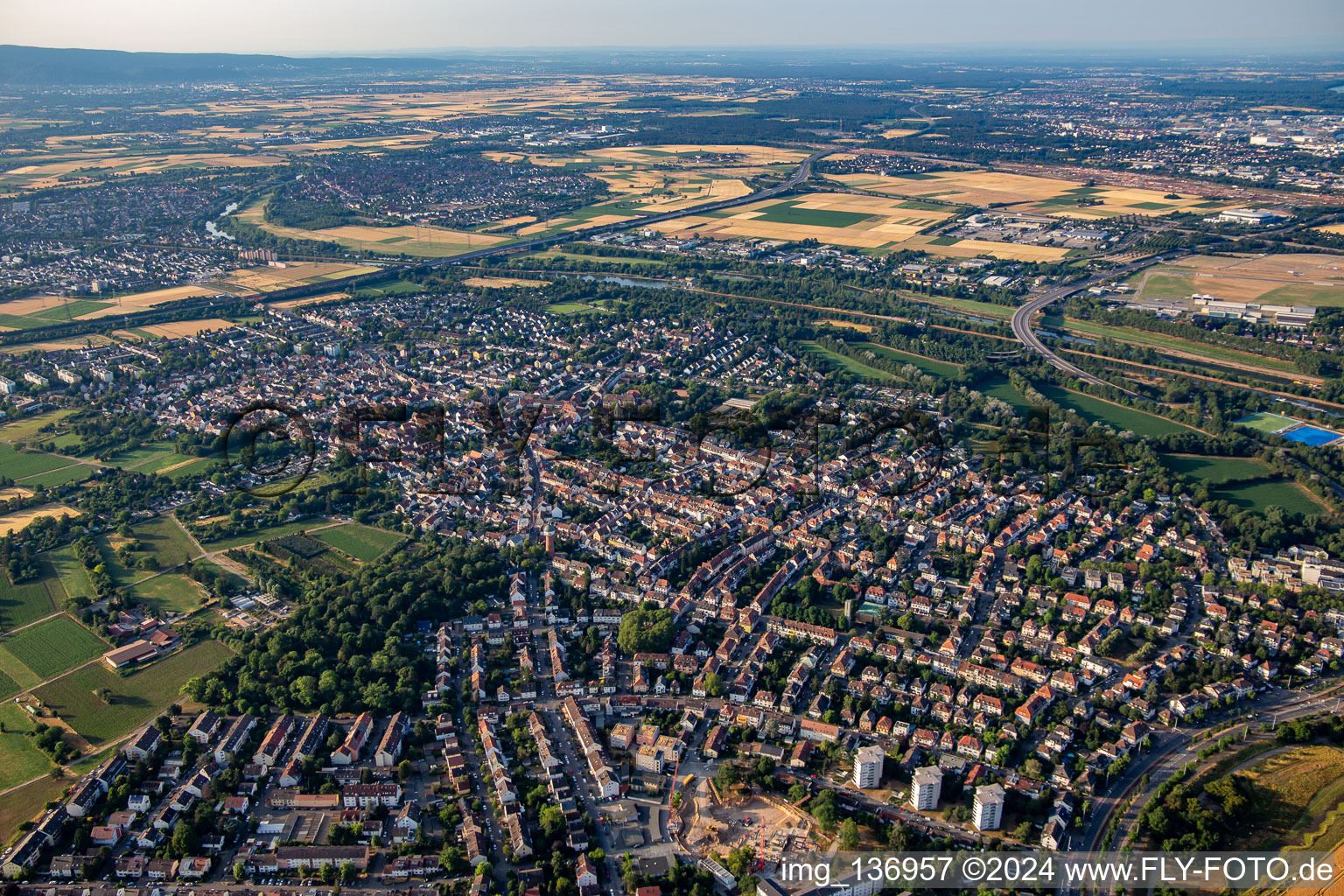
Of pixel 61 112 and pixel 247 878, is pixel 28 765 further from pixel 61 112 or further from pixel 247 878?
pixel 61 112

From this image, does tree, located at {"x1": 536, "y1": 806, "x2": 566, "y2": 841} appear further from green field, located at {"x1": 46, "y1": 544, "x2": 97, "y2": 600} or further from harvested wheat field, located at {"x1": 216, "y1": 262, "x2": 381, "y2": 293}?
harvested wheat field, located at {"x1": 216, "y1": 262, "x2": 381, "y2": 293}

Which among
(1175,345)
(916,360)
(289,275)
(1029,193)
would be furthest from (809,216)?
(289,275)

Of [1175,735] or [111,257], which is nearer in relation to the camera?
[1175,735]

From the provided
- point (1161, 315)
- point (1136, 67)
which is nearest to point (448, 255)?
point (1161, 315)

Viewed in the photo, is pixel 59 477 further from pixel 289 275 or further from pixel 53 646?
pixel 289 275

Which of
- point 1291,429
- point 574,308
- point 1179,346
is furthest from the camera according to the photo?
point 574,308

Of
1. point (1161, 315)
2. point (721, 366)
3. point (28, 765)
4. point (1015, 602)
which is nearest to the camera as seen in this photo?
point (28, 765)
